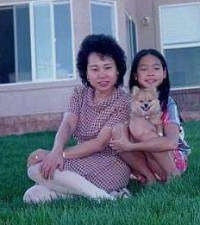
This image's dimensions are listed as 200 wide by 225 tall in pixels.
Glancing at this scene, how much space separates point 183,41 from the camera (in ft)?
61.4

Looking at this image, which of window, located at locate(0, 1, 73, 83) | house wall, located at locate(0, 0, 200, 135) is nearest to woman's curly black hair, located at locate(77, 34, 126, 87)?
house wall, located at locate(0, 0, 200, 135)

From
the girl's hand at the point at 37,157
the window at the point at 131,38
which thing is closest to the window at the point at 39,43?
the window at the point at 131,38

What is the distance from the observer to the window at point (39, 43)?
1480 cm

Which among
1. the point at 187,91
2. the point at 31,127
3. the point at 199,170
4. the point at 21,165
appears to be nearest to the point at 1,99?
the point at 31,127

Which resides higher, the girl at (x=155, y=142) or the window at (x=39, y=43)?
the window at (x=39, y=43)

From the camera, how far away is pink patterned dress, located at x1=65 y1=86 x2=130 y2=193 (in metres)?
5.45

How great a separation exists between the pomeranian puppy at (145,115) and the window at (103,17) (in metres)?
9.67

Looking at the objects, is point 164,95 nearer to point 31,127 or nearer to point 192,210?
point 192,210

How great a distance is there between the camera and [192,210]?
4.29 meters

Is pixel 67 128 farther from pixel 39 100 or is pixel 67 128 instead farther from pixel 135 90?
pixel 39 100

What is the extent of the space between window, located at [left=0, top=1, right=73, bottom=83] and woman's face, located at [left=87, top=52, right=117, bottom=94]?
913 cm

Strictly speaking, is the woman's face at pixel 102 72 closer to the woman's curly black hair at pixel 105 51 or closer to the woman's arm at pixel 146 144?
the woman's curly black hair at pixel 105 51

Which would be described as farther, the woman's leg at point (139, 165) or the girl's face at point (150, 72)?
the girl's face at point (150, 72)

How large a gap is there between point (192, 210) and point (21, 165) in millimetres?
4089
